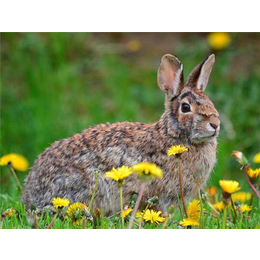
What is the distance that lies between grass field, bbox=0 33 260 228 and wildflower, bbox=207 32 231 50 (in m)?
0.09

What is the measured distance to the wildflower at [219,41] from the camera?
978 cm

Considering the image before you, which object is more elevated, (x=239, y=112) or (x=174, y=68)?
(x=174, y=68)

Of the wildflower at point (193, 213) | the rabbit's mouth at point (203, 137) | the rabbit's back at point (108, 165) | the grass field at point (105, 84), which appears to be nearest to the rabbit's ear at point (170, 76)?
the rabbit's back at point (108, 165)

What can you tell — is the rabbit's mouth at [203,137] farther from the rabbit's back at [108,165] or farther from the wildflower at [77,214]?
the wildflower at [77,214]

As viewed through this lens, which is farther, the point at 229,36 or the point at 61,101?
the point at 229,36

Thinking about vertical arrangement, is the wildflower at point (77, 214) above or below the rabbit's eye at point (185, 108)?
below

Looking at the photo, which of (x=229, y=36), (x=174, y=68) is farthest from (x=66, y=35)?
(x=174, y=68)

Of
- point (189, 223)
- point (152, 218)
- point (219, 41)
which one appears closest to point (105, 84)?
point (219, 41)

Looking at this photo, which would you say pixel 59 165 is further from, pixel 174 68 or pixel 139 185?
pixel 174 68

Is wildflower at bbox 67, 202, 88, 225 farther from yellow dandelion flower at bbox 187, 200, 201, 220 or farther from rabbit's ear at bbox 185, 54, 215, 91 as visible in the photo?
rabbit's ear at bbox 185, 54, 215, 91

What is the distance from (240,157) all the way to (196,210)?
468 millimetres

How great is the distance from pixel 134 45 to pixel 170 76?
5136 millimetres

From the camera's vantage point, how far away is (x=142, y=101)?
379 inches

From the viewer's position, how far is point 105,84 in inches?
389
